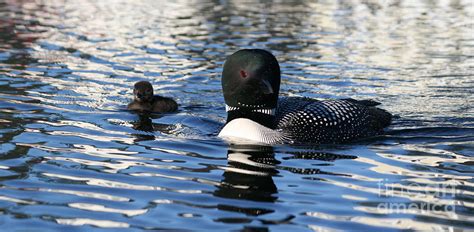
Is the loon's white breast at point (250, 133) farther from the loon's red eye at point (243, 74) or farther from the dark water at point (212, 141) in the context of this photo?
the loon's red eye at point (243, 74)

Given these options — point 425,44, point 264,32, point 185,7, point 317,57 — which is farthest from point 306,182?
point 185,7

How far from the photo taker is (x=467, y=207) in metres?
5.31

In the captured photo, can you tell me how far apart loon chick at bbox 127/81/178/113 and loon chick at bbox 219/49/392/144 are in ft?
7.10

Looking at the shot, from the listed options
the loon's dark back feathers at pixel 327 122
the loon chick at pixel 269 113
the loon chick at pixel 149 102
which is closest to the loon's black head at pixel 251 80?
the loon chick at pixel 269 113

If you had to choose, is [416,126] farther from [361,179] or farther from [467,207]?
[467,207]

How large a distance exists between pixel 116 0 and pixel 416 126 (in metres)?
22.1

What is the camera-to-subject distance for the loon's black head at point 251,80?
7211 mm

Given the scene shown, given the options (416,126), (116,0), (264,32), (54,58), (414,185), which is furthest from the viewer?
(116,0)

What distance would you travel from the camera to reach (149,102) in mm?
9773

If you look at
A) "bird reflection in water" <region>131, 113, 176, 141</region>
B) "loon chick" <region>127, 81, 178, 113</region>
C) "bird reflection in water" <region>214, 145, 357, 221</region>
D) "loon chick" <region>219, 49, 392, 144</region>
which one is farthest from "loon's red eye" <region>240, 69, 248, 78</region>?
"loon chick" <region>127, 81, 178, 113</region>

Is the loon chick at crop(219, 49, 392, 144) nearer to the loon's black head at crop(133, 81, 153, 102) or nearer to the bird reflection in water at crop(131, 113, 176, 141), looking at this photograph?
the bird reflection in water at crop(131, 113, 176, 141)

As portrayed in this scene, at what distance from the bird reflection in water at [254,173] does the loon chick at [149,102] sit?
8.40 ft

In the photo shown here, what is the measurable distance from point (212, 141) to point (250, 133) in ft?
1.40

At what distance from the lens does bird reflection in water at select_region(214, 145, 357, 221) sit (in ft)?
18.0
